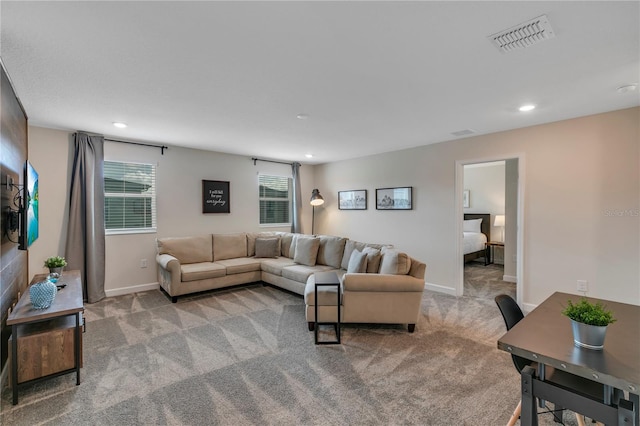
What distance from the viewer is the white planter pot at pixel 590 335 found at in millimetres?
1241

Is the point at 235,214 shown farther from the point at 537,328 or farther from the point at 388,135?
the point at 537,328

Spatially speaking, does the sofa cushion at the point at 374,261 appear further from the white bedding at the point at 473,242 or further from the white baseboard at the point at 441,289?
the white bedding at the point at 473,242

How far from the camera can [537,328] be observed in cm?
149

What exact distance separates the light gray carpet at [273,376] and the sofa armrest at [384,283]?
1.62ft

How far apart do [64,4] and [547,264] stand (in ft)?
16.8

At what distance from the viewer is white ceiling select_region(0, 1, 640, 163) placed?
64.1 inches

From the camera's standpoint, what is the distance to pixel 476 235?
6.90 meters

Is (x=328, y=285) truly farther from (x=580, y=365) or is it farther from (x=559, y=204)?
(x=559, y=204)

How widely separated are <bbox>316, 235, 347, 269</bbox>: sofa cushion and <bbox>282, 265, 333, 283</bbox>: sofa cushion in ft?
0.36

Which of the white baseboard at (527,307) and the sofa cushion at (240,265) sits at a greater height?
the sofa cushion at (240,265)

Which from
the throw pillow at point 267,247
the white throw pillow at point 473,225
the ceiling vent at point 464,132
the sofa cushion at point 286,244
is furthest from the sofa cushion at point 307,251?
the white throw pillow at point 473,225

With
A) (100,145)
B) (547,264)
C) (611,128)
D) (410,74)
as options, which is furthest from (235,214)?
(611,128)

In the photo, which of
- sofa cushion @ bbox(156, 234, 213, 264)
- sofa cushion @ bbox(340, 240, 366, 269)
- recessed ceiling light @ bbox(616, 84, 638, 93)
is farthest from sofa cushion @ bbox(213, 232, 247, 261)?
recessed ceiling light @ bbox(616, 84, 638, 93)

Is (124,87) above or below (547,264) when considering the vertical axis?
above
